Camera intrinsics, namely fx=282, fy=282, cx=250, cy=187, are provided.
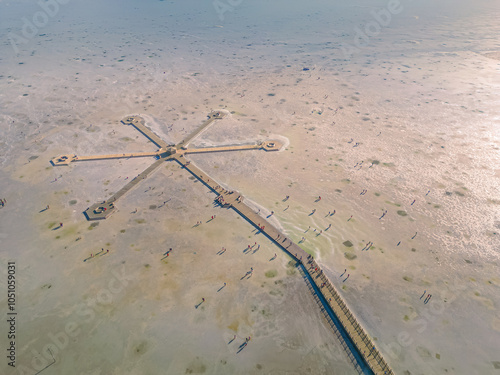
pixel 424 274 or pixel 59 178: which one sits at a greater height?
pixel 59 178

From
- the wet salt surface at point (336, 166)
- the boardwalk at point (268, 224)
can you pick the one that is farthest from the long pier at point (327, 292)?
the wet salt surface at point (336, 166)

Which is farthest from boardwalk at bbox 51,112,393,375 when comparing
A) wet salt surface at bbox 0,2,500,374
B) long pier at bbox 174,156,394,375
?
wet salt surface at bbox 0,2,500,374

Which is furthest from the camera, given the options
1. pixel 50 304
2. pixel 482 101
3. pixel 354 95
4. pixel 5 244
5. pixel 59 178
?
pixel 354 95

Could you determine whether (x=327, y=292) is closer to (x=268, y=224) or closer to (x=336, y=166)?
(x=268, y=224)

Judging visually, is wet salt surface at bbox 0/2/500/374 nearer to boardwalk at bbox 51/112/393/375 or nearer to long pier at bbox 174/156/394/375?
long pier at bbox 174/156/394/375

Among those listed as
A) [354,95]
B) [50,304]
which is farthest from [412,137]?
[50,304]

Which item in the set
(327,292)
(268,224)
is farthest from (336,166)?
(327,292)

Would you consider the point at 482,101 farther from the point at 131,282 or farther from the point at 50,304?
the point at 50,304
